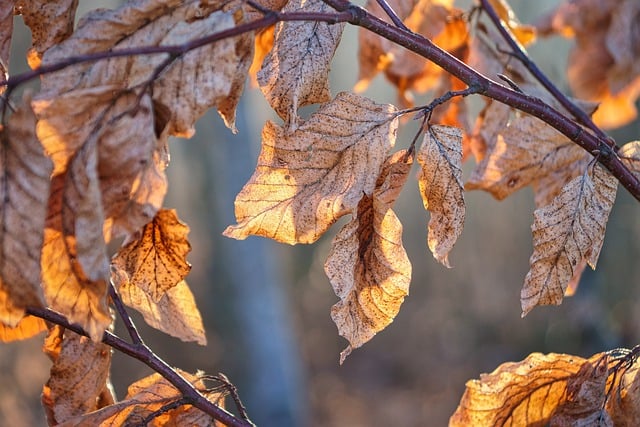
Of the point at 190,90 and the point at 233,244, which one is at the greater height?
the point at 233,244

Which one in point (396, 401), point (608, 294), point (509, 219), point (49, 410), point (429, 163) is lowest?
point (49, 410)

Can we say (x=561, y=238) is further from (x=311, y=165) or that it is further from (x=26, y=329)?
(x=26, y=329)

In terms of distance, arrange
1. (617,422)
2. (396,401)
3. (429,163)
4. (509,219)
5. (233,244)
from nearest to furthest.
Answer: (429,163) < (617,422) < (233,244) < (396,401) < (509,219)

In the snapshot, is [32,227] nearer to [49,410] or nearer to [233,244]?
[49,410]

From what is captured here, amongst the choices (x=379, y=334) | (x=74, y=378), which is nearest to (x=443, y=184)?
(x=74, y=378)

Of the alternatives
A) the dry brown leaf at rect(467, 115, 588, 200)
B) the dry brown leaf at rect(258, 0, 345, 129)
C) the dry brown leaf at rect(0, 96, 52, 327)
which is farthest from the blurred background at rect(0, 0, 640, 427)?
the dry brown leaf at rect(0, 96, 52, 327)

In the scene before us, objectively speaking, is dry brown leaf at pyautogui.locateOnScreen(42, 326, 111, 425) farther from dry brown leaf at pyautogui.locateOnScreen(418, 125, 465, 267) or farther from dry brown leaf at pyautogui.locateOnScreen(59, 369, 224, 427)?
dry brown leaf at pyautogui.locateOnScreen(418, 125, 465, 267)

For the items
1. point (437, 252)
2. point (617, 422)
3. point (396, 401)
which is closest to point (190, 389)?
point (437, 252)
